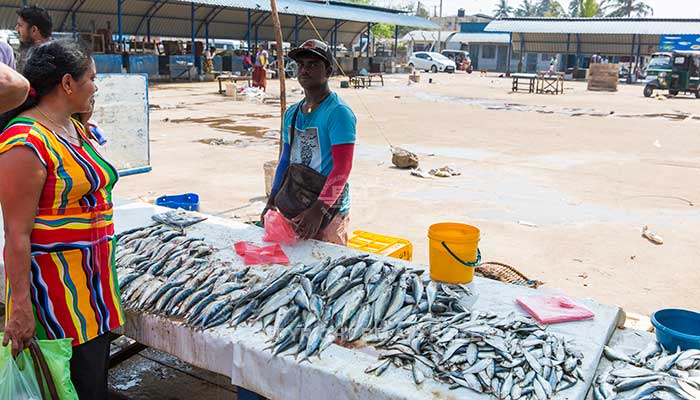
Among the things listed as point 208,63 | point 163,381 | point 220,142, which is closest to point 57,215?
point 163,381

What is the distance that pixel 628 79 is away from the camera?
40469mm

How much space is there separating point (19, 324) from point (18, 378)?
22 centimetres

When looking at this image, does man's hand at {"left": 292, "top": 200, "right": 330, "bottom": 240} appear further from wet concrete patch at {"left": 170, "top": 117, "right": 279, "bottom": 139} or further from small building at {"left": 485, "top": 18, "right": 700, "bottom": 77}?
small building at {"left": 485, "top": 18, "right": 700, "bottom": 77}

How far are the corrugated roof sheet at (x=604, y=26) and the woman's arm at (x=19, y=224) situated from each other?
4462cm

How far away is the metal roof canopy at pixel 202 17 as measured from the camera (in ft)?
91.9

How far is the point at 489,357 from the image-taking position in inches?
86.7

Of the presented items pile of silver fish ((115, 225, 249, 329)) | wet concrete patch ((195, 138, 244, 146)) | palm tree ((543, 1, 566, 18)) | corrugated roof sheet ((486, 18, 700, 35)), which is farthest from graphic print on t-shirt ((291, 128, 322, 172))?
palm tree ((543, 1, 566, 18))

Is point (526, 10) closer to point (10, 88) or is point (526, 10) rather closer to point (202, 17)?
point (202, 17)

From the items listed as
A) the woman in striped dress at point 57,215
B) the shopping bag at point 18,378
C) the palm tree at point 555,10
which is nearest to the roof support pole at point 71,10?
the woman in striped dress at point 57,215

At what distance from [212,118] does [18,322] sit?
48.5 feet

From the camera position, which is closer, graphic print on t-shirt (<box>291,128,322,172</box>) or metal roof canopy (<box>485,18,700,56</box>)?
graphic print on t-shirt (<box>291,128,322,172</box>)

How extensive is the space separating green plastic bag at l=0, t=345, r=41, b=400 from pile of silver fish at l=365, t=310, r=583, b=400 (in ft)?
4.32

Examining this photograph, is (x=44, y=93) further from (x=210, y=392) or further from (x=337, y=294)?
(x=210, y=392)

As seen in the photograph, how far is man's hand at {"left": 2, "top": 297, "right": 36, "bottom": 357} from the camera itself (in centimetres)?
229
